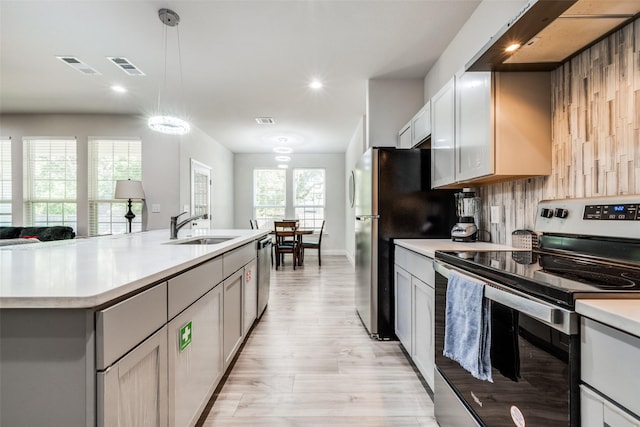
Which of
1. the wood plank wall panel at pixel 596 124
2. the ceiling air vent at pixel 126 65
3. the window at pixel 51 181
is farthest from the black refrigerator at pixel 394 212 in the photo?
the window at pixel 51 181

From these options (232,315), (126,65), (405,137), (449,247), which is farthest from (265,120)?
(449,247)

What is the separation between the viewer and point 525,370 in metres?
0.96

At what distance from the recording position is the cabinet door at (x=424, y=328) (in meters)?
1.77

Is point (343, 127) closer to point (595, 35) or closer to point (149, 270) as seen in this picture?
point (595, 35)

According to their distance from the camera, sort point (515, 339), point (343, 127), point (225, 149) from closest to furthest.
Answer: point (515, 339)
point (343, 127)
point (225, 149)

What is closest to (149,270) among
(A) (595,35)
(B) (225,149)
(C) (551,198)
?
(C) (551,198)

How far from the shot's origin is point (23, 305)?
79 centimetres

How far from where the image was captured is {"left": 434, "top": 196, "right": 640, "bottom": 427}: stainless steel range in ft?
2.66

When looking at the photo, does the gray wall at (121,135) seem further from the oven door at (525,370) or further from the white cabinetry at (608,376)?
the white cabinetry at (608,376)

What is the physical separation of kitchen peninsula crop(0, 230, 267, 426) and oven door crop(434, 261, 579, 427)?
120 centimetres

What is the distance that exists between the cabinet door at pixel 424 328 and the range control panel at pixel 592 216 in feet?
2.28

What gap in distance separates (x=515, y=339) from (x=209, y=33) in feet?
10.0

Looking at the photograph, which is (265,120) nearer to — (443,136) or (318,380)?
(443,136)

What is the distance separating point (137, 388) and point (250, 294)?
1707mm
